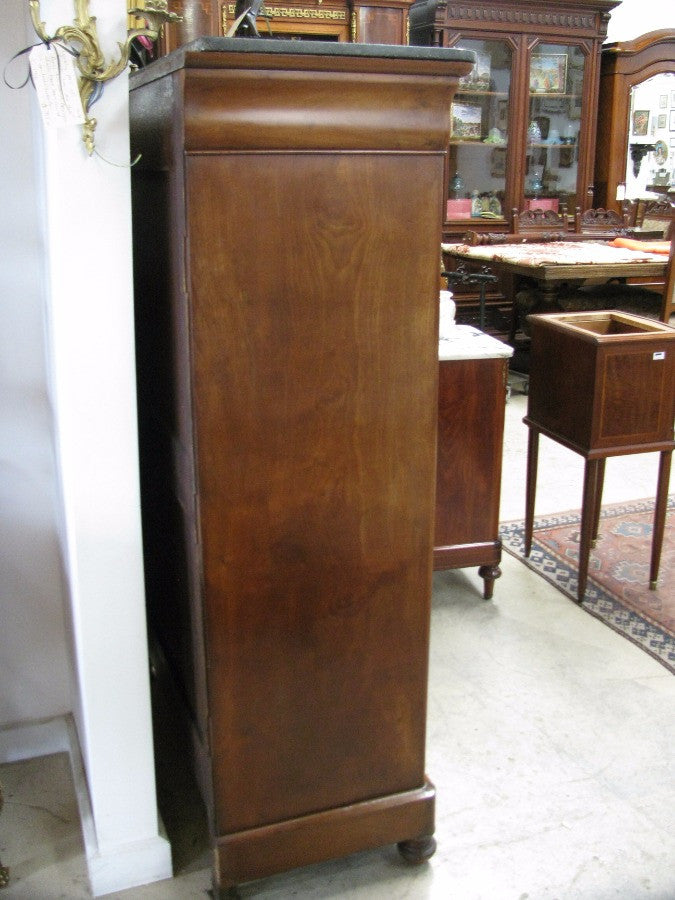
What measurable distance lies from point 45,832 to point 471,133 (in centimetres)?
490

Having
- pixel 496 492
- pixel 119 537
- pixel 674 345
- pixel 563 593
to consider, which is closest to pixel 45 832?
pixel 119 537

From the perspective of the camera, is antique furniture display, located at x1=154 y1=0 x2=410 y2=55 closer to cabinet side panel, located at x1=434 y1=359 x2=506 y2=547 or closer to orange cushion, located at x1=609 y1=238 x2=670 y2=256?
orange cushion, located at x1=609 y1=238 x2=670 y2=256

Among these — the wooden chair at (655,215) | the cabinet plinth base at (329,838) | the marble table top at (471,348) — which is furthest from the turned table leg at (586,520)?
the wooden chair at (655,215)

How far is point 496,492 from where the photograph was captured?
2.61 m

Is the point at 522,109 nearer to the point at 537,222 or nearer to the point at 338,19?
the point at 537,222

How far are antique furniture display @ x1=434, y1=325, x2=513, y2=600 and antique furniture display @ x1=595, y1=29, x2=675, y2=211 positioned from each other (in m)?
3.94

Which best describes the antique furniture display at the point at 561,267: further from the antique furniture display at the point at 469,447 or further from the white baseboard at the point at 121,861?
the white baseboard at the point at 121,861

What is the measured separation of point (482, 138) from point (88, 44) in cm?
479

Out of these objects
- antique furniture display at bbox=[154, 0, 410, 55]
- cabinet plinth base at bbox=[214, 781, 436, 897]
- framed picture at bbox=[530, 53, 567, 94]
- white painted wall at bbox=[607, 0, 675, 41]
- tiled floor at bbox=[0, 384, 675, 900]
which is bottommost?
tiled floor at bbox=[0, 384, 675, 900]

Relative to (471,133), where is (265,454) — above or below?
below

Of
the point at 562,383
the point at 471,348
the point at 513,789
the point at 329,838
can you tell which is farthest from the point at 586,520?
the point at 329,838

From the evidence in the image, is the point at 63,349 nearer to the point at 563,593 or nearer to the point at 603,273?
the point at 563,593

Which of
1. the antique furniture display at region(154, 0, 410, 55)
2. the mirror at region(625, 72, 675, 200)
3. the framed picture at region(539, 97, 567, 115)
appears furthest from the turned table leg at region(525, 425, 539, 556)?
the mirror at region(625, 72, 675, 200)

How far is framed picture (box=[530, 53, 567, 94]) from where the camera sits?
5.63 meters
